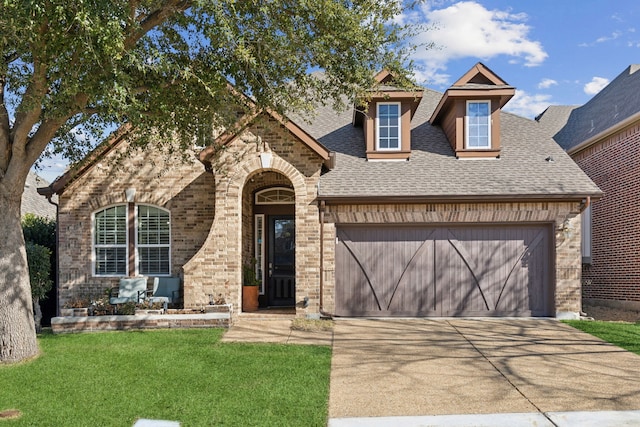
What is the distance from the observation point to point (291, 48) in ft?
27.1

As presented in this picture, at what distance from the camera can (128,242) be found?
39.7 feet

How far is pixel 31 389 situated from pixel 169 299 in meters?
5.12

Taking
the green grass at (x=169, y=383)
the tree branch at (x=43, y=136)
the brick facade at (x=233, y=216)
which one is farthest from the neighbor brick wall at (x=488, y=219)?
the tree branch at (x=43, y=136)

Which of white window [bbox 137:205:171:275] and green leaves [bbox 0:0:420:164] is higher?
green leaves [bbox 0:0:420:164]

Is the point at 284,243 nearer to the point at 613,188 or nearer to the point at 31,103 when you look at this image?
the point at 31,103

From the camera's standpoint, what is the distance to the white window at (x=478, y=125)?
1277cm

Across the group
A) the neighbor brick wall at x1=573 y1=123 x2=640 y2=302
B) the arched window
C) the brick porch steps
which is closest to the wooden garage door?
the arched window

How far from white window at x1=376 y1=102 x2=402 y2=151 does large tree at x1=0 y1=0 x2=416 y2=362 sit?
3.57m

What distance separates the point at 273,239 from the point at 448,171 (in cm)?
506

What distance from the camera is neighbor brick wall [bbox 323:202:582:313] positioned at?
37.3 feet

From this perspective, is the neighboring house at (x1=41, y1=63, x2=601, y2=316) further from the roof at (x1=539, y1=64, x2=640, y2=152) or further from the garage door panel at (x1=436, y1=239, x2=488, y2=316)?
the roof at (x1=539, y1=64, x2=640, y2=152)

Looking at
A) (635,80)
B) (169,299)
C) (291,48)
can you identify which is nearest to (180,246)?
(169,299)

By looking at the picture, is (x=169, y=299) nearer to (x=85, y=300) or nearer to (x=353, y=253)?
(x=85, y=300)

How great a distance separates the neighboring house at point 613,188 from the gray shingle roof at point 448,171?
78.8 inches
